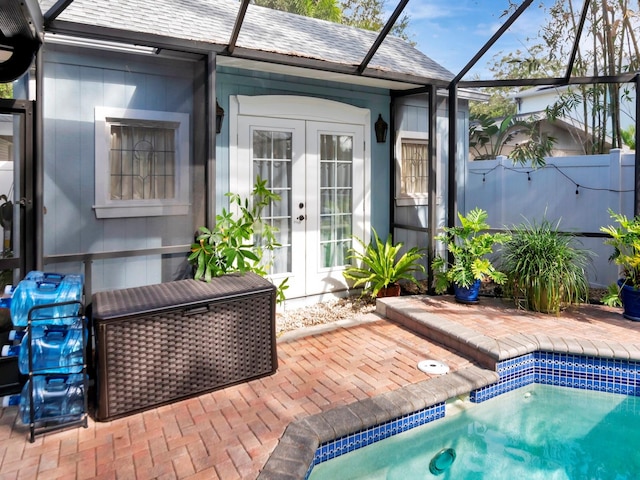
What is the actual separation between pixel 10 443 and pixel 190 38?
10.9 ft

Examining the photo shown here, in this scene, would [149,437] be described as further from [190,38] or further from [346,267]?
[346,267]

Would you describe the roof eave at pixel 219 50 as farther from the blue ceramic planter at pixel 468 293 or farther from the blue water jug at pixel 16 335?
the blue ceramic planter at pixel 468 293

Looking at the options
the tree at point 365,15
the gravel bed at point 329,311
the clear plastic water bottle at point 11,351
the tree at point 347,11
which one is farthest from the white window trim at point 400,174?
the tree at point 365,15

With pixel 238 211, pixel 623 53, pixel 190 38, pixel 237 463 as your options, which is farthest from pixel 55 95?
pixel 623 53

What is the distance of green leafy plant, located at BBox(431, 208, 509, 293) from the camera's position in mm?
5152

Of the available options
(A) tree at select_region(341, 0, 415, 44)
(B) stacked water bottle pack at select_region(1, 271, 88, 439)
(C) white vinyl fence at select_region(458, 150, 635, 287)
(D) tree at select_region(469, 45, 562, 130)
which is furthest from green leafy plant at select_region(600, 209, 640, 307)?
(A) tree at select_region(341, 0, 415, 44)

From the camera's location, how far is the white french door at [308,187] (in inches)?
208

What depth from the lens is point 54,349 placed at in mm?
2889

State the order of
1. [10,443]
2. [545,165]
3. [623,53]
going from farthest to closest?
[623,53], [545,165], [10,443]

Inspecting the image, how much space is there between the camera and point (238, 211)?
5.18 metres

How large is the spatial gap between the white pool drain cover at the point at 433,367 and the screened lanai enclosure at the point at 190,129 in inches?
81.5

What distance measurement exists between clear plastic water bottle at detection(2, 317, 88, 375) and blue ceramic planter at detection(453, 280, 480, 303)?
3.97 metres

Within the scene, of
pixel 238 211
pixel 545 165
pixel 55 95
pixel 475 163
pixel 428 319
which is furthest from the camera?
pixel 475 163

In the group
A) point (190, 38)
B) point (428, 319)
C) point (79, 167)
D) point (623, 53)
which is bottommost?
point (428, 319)
